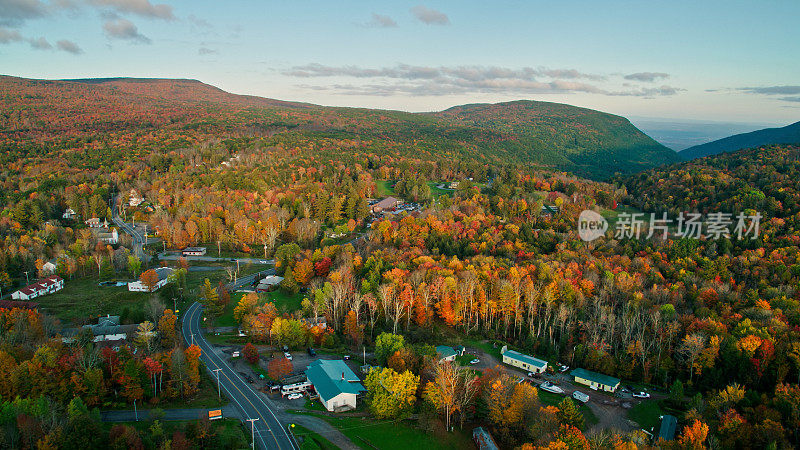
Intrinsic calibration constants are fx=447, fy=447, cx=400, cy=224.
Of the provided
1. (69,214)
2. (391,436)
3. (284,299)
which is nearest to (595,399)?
(391,436)

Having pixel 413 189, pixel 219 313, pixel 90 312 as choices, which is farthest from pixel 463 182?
pixel 90 312

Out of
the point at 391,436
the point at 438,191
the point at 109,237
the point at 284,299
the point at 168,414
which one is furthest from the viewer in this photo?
the point at 438,191

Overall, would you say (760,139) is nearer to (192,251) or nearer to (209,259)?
(209,259)

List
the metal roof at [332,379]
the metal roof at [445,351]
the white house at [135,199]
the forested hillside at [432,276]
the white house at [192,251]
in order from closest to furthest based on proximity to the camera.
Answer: the forested hillside at [432,276]
the metal roof at [332,379]
the metal roof at [445,351]
the white house at [192,251]
the white house at [135,199]

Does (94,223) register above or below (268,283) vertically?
above

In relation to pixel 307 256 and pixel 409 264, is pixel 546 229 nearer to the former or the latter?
pixel 409 264

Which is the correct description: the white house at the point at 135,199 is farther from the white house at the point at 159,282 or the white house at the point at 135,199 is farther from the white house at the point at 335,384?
the white house at the point at 335,384

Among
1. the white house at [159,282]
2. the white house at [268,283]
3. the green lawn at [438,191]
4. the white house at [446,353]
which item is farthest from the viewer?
the green lawn at [438,191]

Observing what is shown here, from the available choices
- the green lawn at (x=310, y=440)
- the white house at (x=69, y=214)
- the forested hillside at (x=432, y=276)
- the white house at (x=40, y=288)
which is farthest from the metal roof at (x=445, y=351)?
the white house at (x=69, y=214)
